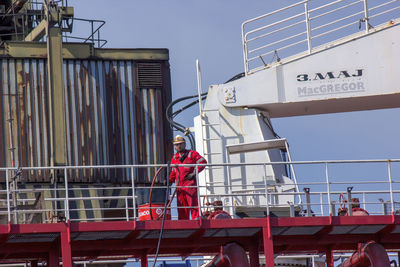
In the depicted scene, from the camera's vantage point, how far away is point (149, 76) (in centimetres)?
3356

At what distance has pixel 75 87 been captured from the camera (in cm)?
3269

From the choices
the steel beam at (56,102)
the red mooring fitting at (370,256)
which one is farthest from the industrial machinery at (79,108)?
the red mooring fitting at (370,256)

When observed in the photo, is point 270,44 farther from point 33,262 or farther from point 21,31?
point 21,31

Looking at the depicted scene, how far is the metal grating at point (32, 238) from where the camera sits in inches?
834

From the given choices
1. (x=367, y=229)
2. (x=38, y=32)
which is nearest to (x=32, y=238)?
(x=367, y=229)

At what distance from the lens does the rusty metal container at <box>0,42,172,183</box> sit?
32.0 m

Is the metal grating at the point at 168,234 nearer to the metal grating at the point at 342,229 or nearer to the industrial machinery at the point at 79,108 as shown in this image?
the metal grating at the point at 342,229

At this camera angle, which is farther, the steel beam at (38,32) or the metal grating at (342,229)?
the steel beam at (38,32)

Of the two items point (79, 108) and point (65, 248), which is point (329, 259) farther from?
point (79, 108)

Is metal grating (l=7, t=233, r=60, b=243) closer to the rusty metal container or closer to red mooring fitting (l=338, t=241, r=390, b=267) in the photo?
red mooring fitting (l=338, t=241, r=390, b=267)

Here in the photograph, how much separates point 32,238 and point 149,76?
12.8 meters

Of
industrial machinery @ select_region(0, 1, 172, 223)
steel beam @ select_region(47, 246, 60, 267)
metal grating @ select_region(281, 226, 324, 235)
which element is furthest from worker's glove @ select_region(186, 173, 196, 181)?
industrial machinery @ select_region(0, 1, 172, 223)

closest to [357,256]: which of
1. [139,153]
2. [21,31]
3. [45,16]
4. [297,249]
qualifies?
[297,249]

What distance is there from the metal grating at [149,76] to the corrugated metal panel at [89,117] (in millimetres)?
32
